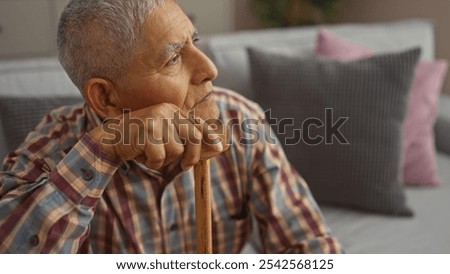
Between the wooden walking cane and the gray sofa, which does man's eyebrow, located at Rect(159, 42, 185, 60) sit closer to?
A: the wooden walking cane

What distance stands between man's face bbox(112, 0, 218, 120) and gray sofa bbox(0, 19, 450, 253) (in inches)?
17.4

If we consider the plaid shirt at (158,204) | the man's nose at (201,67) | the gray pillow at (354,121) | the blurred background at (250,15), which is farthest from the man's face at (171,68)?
the gray pillow at (354,121)

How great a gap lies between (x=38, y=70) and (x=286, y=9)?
752 mm

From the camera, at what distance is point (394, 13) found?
1.58m

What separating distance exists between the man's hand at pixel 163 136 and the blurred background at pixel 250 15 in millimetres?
354

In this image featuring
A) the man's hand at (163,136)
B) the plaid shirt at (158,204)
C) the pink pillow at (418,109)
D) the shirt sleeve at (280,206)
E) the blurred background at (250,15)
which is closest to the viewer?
the man's hand at (163,136)

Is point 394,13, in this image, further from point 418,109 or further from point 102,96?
point 102,96

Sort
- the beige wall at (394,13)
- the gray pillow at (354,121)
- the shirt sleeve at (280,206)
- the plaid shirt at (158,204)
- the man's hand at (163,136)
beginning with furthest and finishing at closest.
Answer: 1. the beige wall at (394,13)
2. the gray pillow at (354,121)
3. the shirt sleeve at (280,206)
4. the plaid shirt at (158,204)
5. the man's hand at (163,136)

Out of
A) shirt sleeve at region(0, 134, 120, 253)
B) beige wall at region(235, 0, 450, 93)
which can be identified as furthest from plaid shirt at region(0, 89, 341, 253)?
beige wall at region(235, 0, 450, 93)

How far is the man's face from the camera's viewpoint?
622 mm

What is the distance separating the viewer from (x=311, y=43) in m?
1.46

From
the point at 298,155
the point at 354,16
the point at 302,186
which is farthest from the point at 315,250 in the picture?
the point at 354,16

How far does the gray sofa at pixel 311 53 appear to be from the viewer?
1085 millimetres

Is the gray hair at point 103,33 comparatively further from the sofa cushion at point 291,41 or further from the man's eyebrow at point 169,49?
the sofa cushion at point 291,41
